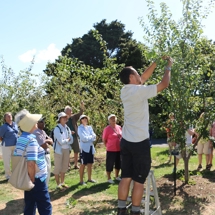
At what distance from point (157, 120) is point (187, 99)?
958 millimetres

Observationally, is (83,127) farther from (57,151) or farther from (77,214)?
(77,214)

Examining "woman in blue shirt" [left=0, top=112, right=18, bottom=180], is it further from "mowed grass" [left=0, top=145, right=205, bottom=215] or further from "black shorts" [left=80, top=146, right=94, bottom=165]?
"black shorts" [left=80, top=146, right=94, bottom=165]

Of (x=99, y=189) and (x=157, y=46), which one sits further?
(x=99, y=189)

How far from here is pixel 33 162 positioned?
3998 mm

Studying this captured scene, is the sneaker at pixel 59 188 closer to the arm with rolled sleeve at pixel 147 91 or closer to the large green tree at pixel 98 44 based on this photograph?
the arm with rolled sleeve at pixel 147 91

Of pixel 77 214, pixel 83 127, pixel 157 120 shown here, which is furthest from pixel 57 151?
pixel 157 120

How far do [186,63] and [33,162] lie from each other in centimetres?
367

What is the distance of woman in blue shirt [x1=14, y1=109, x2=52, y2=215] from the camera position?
13.2 feet

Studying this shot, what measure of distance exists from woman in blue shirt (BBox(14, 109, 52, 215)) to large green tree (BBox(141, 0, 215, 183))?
3017 mm

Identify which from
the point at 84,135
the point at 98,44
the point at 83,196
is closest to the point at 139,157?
the point at 83,196

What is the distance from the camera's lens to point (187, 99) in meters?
6.40

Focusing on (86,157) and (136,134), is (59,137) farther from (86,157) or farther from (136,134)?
(136,134)

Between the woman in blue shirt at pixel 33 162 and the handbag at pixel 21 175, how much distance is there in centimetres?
5

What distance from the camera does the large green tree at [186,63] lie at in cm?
625
